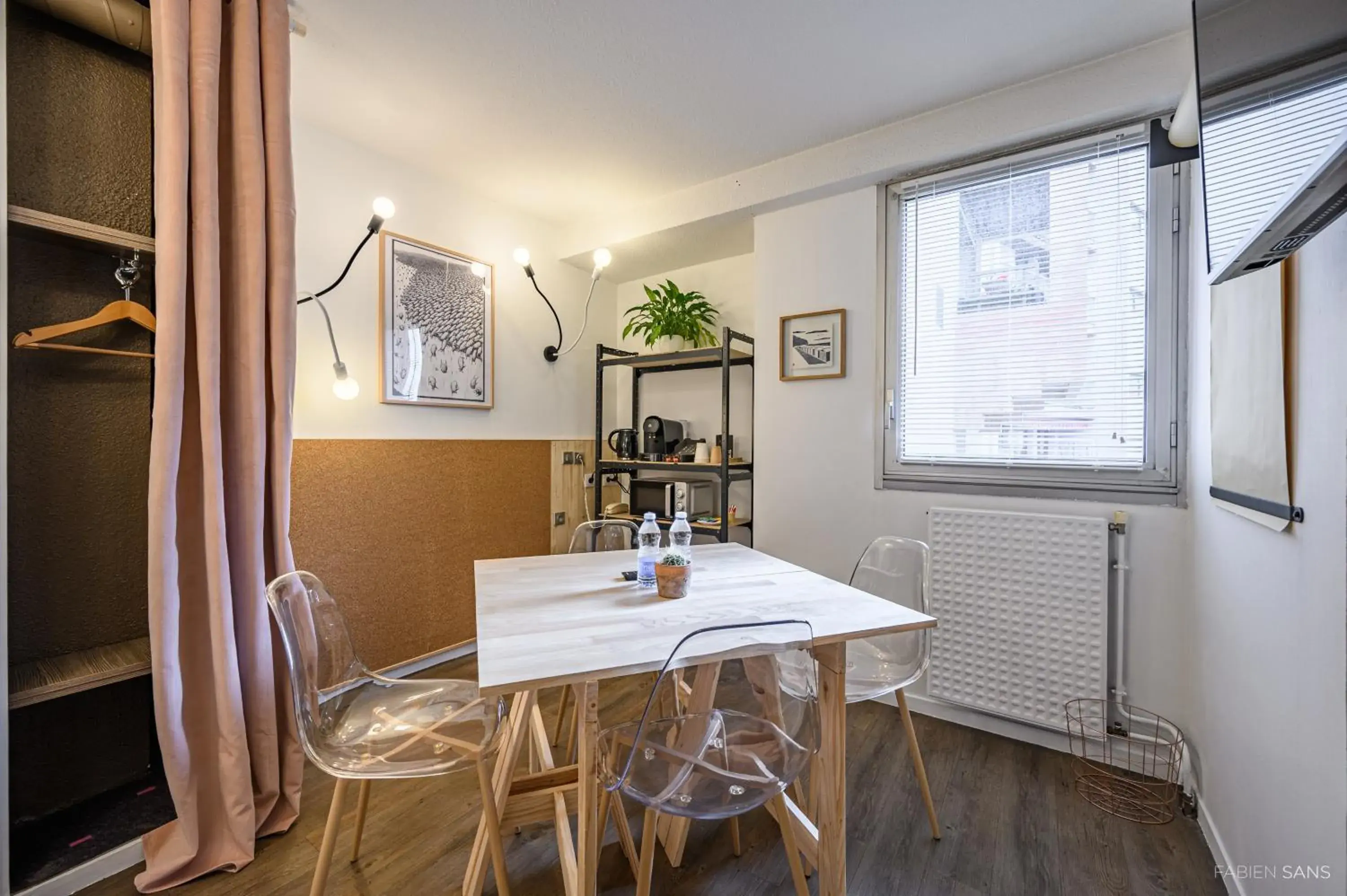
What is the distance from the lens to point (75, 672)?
149 centimetres

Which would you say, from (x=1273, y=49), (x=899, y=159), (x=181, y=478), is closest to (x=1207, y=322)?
(x=1273, y=49)

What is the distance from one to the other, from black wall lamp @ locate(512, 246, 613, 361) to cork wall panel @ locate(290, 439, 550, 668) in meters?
0.69

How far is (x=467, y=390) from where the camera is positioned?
10.0ft

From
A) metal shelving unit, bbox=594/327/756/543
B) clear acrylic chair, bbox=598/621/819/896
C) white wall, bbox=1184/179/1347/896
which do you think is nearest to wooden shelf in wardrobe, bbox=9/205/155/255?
clear acrylic chair, bbox=598/621/819/896

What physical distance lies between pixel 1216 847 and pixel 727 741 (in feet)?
5.35

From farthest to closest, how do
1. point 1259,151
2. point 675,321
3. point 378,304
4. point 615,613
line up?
point 675,321 → point 378,304 → point 615,613 → point 1259,151

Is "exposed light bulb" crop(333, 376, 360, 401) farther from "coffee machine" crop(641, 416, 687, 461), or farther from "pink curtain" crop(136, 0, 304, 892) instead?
"coffee machine" crop(641, 416, 687, 461)

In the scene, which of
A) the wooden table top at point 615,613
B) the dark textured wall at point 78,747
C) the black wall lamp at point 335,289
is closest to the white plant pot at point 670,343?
the black wall lamp at point 335,289

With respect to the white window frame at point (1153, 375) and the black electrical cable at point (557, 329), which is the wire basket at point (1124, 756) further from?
the black electrical cable at point (557, 329)

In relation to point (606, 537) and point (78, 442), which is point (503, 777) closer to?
point (606, 537)

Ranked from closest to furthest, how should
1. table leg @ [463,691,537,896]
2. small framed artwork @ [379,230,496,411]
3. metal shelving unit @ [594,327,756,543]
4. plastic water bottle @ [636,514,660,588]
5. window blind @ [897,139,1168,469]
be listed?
table leg @ [463,691,537,896] → plastic water bottle @ [636,514,660,588] → window blind @ [897,139,1168,469] → small framed artwork @ [379,230,496,411] → metal shelving unit @ [594,327,756,543]

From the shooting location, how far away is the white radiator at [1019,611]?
2064 millimetres

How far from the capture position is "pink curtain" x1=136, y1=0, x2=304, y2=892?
1473mm

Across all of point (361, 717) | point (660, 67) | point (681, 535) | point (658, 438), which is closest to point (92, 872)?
point (361, 717)
